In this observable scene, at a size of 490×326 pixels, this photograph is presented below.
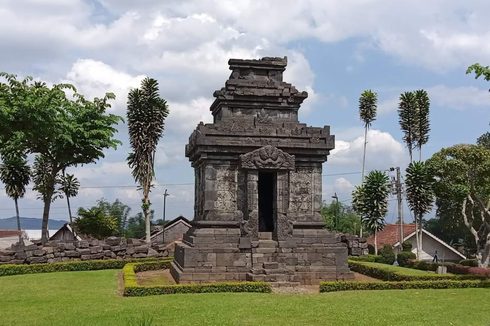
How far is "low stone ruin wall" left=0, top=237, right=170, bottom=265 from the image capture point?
81.2 ft

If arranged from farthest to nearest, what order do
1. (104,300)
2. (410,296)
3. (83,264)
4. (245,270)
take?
(83,264)
(245,270)
(410,296)
(104,300)

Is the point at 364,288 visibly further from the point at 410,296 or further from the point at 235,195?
the point at 235,195

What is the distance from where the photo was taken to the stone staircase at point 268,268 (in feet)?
60.4

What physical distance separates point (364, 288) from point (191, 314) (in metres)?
7.71

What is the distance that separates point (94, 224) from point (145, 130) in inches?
409

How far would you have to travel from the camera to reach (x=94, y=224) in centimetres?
4097

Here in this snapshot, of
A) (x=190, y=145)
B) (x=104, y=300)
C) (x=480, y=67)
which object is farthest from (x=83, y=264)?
(x=480, y=67)

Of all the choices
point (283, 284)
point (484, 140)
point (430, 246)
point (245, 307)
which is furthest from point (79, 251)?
point (484, 140)

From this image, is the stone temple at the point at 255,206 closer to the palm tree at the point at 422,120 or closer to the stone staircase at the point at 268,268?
the stone staircase at the point at 268,268

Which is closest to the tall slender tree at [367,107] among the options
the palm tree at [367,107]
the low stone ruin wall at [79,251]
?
the palm tree at [367,107]

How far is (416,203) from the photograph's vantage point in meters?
36.2

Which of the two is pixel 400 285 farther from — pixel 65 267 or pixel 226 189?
pixel 65 267

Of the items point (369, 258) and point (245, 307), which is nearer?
point (245, 307)

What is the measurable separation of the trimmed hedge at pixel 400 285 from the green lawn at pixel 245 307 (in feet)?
1.88
